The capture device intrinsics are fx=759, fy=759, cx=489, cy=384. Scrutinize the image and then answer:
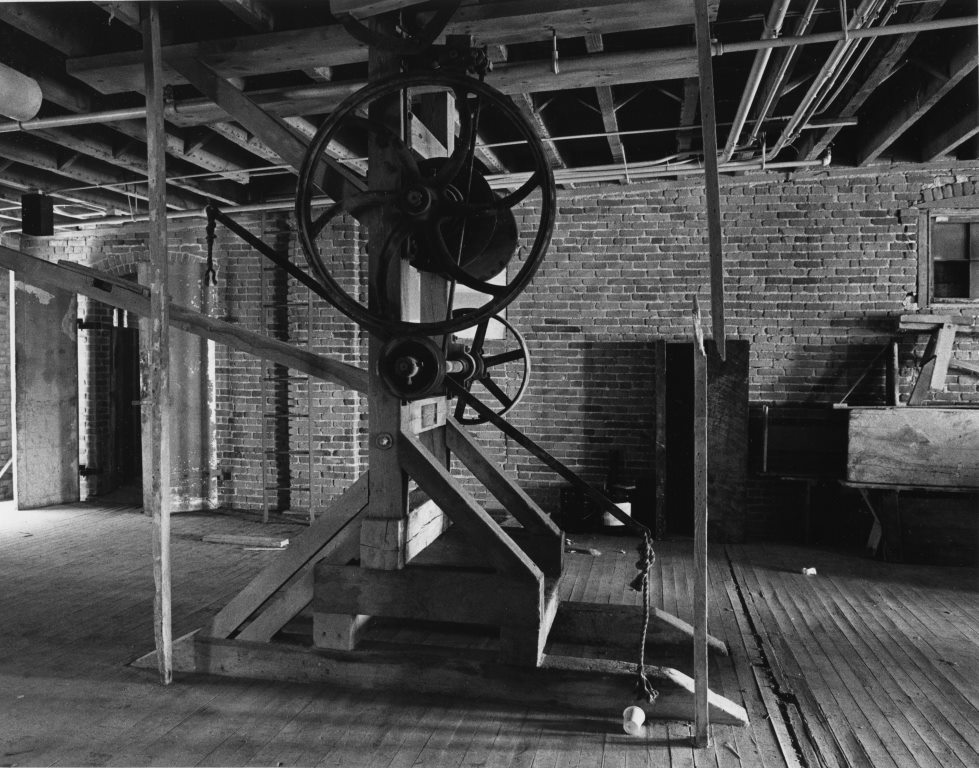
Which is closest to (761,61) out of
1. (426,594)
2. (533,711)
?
(426,594)

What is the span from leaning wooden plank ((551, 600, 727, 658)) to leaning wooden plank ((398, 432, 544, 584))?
639 mm

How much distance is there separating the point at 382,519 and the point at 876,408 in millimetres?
4182

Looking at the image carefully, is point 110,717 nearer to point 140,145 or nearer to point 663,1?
point 663,1

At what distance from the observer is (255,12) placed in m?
3.40

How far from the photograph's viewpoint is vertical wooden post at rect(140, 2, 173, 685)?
329 cm

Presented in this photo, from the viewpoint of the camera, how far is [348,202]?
10.4 feet

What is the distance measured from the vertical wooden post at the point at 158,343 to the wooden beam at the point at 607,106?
206 centimetres

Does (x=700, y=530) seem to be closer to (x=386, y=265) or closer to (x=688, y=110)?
(x=386, y=265)

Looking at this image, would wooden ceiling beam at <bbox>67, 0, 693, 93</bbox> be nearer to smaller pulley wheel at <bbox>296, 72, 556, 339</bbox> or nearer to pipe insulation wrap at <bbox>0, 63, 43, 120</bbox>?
pipe insulation wrap at <bbox>0, 63, 43, 120</bbox>

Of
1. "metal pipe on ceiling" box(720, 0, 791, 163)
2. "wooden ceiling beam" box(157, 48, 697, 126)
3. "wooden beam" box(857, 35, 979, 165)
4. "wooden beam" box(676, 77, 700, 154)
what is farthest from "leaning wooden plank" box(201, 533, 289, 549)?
"wooden beam" box(857, 35, 979, 165)

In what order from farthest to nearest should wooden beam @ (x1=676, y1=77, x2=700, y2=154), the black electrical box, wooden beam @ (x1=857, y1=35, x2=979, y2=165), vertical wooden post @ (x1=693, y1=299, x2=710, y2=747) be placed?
the black electrical box → wooden beam @ (x1=676, y1=77, x2=700, y2=154) → wooden beam @ (x1=857, y1=35, x2=979, y2=165) → vertical wooden post @ (x1=693, y1=299, x2=710, y2=747)

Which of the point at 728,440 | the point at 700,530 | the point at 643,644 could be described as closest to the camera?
the point at 700,530

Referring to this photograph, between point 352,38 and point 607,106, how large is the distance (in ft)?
6.58

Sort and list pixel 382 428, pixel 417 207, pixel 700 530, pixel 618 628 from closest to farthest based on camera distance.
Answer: pixel 700 530, pixel 417 207, pixel 382 428, pixel 618 628
